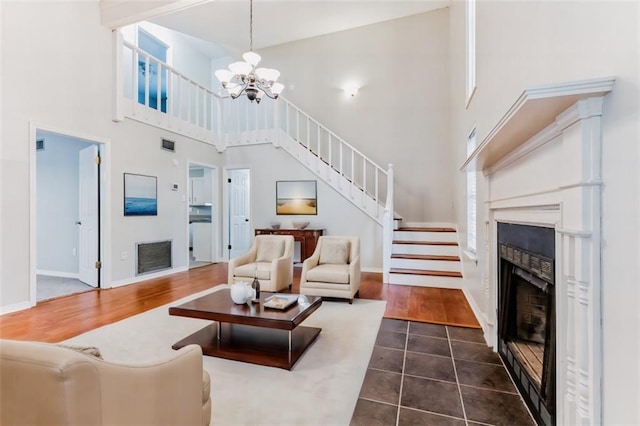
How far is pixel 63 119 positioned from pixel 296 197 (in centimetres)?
395

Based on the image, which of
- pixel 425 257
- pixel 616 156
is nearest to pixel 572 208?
pixel 616 156

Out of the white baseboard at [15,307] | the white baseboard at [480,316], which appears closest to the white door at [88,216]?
the white baseboard at [15,307]

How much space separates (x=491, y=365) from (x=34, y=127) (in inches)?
224

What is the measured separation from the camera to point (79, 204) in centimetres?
515

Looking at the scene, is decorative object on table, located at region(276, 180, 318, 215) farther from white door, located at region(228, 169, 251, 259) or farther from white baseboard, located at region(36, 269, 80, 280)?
white baseboard, located at region(36, 269, 80, 280)

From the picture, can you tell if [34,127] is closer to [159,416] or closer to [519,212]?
[159,416]

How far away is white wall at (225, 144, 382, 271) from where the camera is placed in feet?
19.3

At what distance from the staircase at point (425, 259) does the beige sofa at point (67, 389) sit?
14.0 ft

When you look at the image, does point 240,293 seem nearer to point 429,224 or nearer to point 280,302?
point 280,302

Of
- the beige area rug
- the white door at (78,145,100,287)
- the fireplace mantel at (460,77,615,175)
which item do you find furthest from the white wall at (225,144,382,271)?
the fireplace mantel at (460,77,615,175)

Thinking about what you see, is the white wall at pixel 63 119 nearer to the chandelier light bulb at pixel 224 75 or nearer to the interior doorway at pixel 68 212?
the interior doorway at pixel 68 212

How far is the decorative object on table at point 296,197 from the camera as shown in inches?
250

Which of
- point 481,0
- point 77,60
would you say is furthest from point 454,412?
point 77,60

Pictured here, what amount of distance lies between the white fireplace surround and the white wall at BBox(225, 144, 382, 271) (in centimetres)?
432
